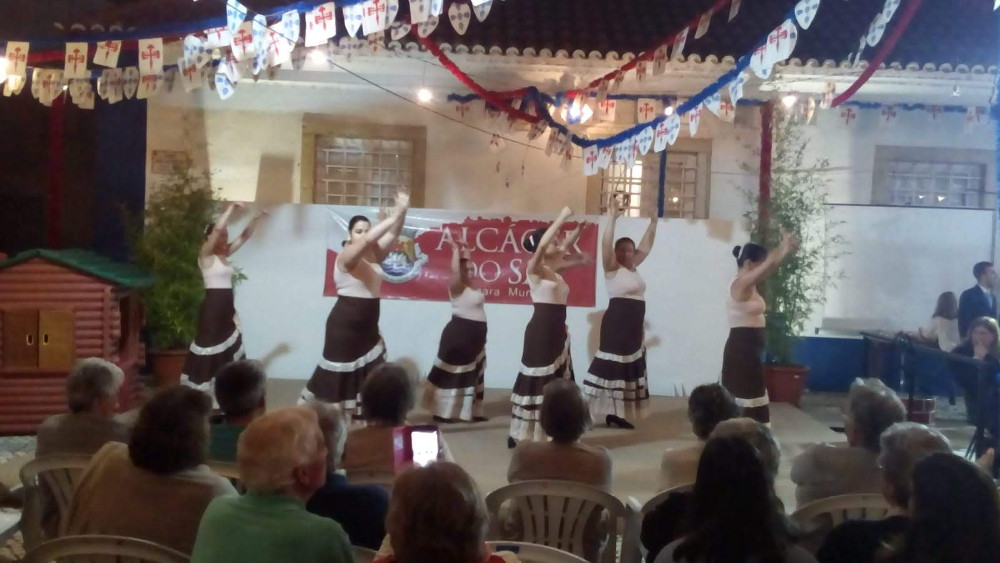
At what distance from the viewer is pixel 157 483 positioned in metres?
2.28

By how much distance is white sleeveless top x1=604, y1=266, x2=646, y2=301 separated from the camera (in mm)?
6492

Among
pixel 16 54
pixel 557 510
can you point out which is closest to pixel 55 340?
pixel 16 54

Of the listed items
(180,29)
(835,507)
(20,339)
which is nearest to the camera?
(835,507)

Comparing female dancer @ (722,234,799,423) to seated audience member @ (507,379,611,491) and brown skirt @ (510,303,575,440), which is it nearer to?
brown skirt @ (510,303,575,440)

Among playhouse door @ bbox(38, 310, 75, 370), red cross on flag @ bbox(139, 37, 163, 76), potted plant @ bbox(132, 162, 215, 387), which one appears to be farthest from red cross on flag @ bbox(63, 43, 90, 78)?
potted plant @ bbox(132, 162, 215, 387)

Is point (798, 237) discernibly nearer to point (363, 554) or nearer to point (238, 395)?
point (238, 395)

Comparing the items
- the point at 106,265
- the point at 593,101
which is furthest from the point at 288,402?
the point at 593,101

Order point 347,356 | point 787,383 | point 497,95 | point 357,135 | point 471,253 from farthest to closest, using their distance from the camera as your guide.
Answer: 1. point 357,135
2. point 471,253
3. point 787,383
4. point 497,95
5. point 347,356

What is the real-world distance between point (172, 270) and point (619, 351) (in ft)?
12.2

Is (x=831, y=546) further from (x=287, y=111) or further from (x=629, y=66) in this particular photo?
(x=287, y=111)

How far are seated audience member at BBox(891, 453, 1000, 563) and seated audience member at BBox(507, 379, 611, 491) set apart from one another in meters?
1.33

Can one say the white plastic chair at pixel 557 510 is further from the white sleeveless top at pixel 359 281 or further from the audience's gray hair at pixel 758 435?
the white sleeveless top at pixel 359 281

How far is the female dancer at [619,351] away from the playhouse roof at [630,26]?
2295 millimetres

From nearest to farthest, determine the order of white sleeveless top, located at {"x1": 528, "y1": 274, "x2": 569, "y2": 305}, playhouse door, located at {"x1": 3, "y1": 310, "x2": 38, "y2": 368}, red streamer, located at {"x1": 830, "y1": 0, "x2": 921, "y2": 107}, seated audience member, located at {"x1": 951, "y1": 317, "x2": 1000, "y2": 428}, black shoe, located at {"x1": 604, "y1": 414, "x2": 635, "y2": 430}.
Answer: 1. red streamer, located at {"x1": 830, "y1": 0, "x2": 921, "y2": 107}
2. seated audience member, located at {"x1": 951, "y1": 317, "x2": 1000, "y2": 428}
3. playhouse door, located at {"x1": 3, "y1": 310, "x2": 38, "y2": 368}
4. white sleeveless top, located at {"x1": 528, "y1": 274, "x2": 569, "y2": 305}
5. black shoe, located at {"x1": 604, "y1": 414, "x2": 635, "y2": 430}
